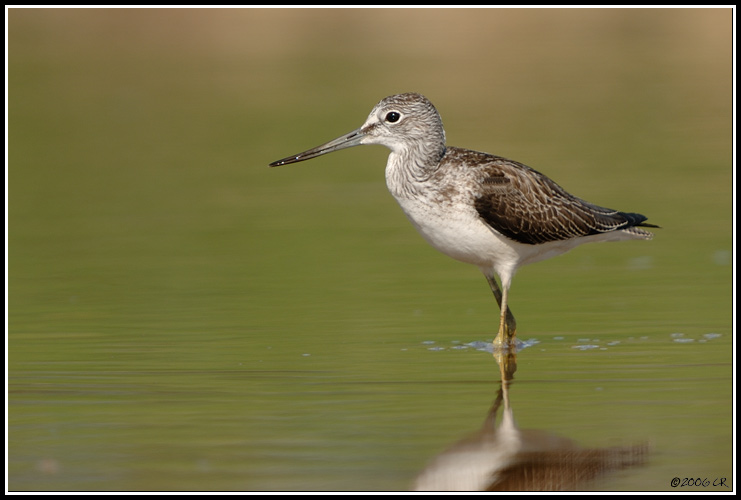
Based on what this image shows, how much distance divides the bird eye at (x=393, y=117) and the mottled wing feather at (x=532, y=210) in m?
0.90

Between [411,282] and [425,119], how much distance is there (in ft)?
7.49

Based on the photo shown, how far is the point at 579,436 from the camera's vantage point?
8.16 metres

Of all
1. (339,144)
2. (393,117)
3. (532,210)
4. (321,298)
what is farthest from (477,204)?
(321,298)

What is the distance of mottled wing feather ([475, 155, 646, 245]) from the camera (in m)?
10.9

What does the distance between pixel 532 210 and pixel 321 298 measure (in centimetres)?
244

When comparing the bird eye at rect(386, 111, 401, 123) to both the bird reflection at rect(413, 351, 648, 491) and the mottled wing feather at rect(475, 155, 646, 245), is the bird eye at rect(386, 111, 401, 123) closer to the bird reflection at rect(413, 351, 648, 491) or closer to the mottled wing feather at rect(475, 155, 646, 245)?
the mottled wing feather at rect(475, 155, 646, 245)

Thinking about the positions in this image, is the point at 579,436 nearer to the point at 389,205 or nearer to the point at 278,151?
the point at 389,205

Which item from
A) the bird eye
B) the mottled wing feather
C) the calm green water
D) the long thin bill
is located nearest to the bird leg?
the calm green water

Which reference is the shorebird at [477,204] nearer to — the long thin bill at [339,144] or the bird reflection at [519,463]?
the long thin bill at [339,144]

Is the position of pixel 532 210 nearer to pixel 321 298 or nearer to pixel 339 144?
pixel 339 144

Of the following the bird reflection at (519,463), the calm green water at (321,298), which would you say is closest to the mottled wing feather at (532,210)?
the calm green water at (321,298)

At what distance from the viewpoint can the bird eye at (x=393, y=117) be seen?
11453 millimetres

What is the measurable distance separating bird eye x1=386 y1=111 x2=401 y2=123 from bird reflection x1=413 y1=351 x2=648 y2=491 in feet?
12.6

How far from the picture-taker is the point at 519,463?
7.81m
